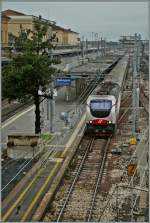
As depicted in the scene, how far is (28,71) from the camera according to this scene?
19.7m

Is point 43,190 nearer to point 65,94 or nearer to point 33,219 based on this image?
point 33,219

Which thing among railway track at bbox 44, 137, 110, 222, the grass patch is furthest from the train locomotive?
the grass patch

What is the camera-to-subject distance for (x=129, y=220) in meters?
11.7

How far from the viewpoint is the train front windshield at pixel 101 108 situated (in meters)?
22.2

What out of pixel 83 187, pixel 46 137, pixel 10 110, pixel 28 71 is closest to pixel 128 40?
pixel 10 110

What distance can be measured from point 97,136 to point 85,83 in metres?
21.9

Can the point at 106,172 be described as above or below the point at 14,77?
below

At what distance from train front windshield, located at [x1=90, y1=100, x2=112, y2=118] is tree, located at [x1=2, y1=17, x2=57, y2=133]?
9.43ft

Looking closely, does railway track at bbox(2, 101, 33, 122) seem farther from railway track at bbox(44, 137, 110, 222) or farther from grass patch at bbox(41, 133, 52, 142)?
railway track at bbox(44, 137, 110, 222)

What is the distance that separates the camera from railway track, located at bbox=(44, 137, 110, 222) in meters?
12.1

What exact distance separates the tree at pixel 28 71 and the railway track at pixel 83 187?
138 inches

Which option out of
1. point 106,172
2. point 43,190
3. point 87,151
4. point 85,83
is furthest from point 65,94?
point 43,190

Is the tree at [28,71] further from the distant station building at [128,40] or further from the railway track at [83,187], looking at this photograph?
the distant station building at [128,40]

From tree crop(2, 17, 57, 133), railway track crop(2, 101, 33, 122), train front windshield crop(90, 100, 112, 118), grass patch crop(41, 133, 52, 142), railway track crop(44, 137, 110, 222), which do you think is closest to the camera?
railway track crop(44, 137, 110, 222)
